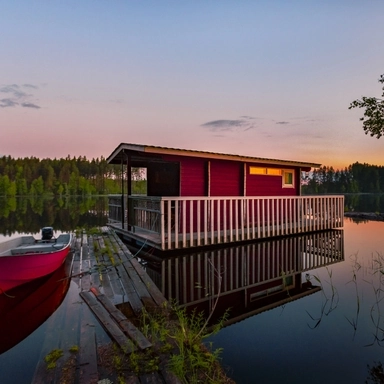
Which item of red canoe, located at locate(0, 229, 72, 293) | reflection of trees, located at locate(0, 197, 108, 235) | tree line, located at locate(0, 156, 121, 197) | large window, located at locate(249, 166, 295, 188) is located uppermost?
tree line, located at locate(0, 156, 121, 197)

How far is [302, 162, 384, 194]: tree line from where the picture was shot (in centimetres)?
11056

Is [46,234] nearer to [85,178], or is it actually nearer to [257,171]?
[257,171]

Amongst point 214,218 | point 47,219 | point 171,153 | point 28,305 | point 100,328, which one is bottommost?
point 47,219

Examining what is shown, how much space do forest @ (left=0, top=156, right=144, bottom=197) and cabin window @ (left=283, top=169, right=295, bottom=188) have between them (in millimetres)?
85984

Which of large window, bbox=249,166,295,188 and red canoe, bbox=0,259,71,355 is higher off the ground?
large window, bbox=249,166,295,188

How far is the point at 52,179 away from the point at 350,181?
118 m

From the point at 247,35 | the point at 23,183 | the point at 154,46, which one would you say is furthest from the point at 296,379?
the point at 23,183

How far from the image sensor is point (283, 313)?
439cm

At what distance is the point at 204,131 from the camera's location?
25531 millimetres

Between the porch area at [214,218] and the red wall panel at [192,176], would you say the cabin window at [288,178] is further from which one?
the red wall panel at [192,176]

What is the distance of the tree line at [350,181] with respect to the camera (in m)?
111

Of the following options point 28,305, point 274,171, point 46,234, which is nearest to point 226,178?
point 274,171

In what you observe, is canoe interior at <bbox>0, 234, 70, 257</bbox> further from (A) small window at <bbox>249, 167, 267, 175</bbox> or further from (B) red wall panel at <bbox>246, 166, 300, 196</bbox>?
(A) small window at <bbox>249, 167, 267, 175</bbox>

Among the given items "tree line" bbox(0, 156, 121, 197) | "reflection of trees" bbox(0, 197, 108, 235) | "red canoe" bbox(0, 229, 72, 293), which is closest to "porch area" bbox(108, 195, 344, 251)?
"red canoe" bbox(0, 229, 72, 293)
